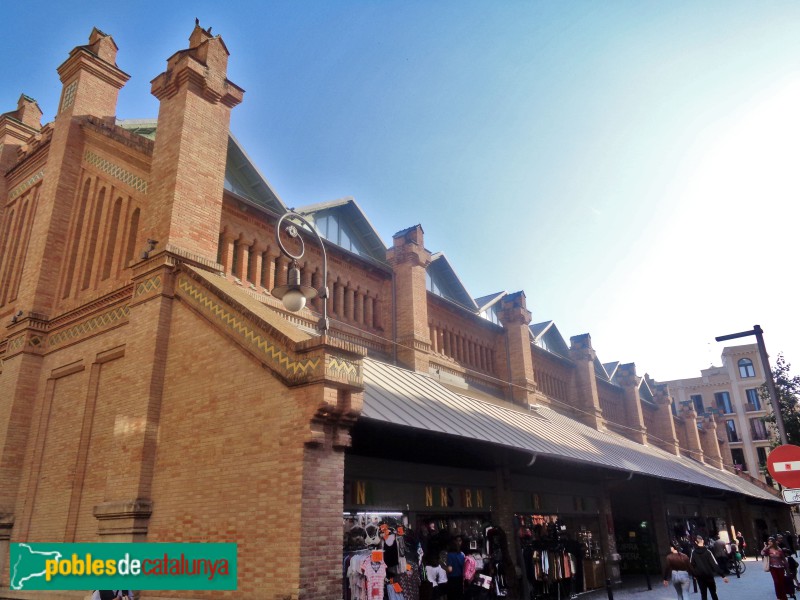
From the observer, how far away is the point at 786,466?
9562 mm

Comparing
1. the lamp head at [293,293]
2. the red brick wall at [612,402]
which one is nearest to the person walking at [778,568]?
the lamp head at [293,293]

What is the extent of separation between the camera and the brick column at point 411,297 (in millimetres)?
18828

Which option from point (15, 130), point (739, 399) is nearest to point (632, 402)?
point (739, 399)

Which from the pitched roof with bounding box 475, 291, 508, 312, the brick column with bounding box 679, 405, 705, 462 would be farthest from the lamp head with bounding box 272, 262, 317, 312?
the brick column with bounding box 679, 405, 705, 462

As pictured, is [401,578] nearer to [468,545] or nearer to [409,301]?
[468,545]

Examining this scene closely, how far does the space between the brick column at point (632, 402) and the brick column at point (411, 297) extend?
793 inches

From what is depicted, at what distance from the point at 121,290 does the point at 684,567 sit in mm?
14001

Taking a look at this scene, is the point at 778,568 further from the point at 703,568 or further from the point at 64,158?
the point at 64,158

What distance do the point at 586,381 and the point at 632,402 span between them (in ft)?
23.9

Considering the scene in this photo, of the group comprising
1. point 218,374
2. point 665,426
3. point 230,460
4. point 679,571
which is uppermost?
point 665,426

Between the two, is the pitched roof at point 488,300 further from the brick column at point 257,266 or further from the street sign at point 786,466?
the street sign at point 786,466

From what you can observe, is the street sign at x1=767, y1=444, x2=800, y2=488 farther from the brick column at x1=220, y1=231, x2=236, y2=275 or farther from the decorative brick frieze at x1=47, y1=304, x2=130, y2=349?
the decorative brick frieze at x1=47, y1=304, x2=130, y2=349

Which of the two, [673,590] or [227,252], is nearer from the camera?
[227,252]

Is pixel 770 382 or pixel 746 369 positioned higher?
pixel 746 369
